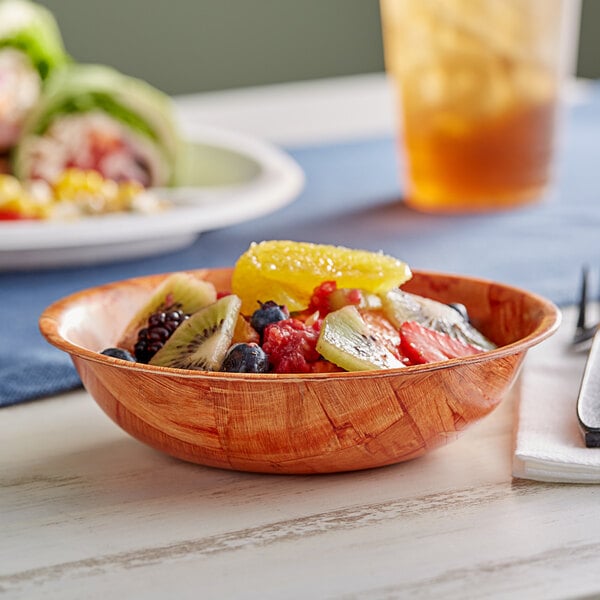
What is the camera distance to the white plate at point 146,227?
4.62 feet

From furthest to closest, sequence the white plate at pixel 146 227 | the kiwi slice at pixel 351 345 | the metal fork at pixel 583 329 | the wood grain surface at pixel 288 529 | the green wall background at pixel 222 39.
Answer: the green wall background at pixel 222 39
the white plate at pixel 146 227
the metal fork at pixel 583 329
the kiwi slice at pixel 351 345
the wood grain surface at pixel 288 529

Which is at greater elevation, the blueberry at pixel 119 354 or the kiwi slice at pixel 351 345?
the kiwi slice at pixel 351 345

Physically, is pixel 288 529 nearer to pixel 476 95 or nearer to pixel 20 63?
pixel 476 95

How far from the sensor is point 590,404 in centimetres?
82

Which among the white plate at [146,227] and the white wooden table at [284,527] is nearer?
the white wooden table at [284,527]

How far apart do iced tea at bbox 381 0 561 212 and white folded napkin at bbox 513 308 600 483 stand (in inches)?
28.2

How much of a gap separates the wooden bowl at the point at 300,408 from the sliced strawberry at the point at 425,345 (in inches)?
1.5

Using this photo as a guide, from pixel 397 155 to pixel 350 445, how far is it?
1660 millimetres

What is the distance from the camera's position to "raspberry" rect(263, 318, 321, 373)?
0.76 meters

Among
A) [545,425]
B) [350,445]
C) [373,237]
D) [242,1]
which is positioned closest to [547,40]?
[373,237]

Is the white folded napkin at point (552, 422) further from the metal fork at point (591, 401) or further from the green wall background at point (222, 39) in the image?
the green wall background at point (222, 39)

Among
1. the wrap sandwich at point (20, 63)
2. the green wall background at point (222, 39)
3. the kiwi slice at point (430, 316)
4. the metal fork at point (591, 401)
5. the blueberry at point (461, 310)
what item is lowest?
the green wall background at point (222, 39)

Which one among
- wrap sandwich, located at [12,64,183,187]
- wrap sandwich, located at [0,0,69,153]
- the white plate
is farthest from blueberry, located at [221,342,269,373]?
wrap sandwich, located at [0,0,69,153]

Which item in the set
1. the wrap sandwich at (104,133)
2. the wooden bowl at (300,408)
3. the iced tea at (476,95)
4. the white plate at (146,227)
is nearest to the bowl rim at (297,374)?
the wooden bowl at (300,408)
